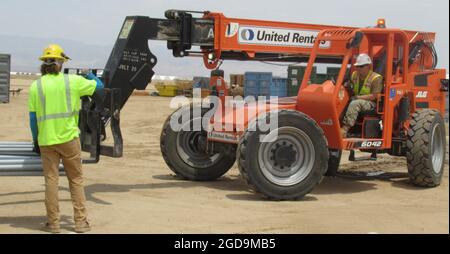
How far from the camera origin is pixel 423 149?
34.4 feet

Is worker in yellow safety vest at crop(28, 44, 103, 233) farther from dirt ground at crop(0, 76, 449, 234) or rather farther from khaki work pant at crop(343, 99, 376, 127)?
khaki work pant at crop(343, 99, 376, 127)

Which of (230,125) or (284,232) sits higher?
(230,125)

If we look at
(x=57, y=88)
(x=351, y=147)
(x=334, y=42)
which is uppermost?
(x=334, y=42)

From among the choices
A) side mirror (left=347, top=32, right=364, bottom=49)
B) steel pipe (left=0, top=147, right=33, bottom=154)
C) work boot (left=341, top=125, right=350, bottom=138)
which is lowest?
steel pipe (left=0, top=147, right=33, bottom=154)

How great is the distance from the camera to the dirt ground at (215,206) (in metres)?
7.60

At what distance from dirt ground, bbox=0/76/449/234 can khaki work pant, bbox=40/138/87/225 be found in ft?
0.82

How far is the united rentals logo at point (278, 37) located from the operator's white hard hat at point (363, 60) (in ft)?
2.03

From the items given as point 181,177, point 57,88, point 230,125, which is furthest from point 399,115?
point 57,88

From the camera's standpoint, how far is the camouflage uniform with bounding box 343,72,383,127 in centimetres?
1025

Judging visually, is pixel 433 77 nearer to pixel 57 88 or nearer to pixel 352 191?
pixel 352 191

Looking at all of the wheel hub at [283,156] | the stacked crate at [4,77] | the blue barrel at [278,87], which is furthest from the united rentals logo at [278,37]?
the blue barrel at [278,87]

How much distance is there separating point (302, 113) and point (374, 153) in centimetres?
201

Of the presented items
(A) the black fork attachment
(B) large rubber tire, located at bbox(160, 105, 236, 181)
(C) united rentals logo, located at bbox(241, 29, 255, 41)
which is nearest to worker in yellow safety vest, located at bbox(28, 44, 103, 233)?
(A) the black fork attachment

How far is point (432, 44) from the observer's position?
464 inches
